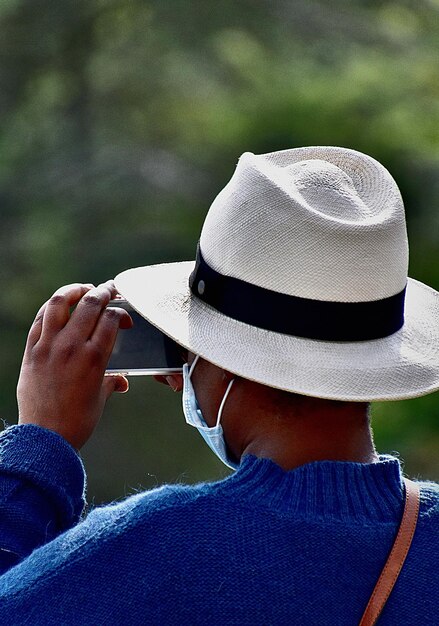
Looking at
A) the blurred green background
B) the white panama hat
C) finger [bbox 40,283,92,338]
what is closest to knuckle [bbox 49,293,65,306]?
finger [bbox 40,283,92,338]

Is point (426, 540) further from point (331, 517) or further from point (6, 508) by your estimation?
point (6, 508)

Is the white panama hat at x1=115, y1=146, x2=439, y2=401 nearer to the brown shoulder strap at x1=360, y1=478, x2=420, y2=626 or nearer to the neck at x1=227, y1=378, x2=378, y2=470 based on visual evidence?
the neck at x1=227, y1=378, x2=378, y2=470

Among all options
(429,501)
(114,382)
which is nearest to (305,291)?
(429,501)

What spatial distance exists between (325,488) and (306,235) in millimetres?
340

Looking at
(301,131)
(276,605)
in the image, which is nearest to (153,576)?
(276,605)

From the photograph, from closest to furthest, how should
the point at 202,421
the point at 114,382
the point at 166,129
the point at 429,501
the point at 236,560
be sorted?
the point at 236,560 → the point at 429,501 → the point at 202,421 → the point at 114,382 → the point at 166,129

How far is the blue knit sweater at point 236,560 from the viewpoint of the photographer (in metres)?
1.16

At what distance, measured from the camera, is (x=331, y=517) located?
122 centimetres

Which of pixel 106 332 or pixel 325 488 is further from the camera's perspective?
pixel 106 332

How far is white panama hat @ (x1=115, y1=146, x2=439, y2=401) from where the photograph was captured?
1339 millimetres

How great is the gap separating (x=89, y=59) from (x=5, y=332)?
1.58m

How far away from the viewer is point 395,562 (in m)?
1.21

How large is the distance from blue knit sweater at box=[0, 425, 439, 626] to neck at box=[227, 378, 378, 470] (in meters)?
0.04

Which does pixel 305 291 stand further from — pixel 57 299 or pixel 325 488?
pixel 57 299
